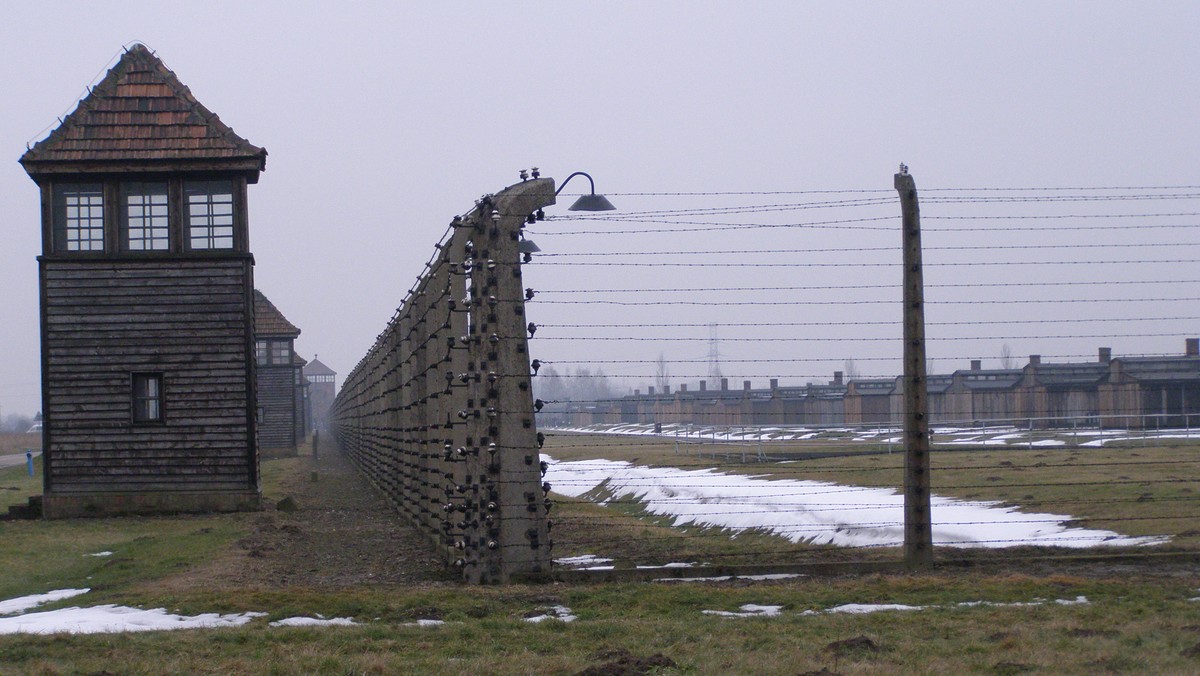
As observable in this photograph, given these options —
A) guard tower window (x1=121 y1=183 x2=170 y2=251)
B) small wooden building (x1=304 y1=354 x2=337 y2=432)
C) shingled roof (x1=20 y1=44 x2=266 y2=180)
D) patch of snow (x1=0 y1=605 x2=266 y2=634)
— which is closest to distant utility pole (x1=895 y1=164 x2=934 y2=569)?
patch of snow (x1=0 y1=605 x2=266 y2=634)

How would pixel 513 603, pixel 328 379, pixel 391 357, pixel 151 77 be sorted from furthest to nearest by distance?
pixel 328 379 < pixel 151 77 < pixel 391 357 < pixel 513 603

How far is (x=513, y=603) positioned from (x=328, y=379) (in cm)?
17803

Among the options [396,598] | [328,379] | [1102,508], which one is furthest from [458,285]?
[328,379]

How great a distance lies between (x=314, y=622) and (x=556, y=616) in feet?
4.98

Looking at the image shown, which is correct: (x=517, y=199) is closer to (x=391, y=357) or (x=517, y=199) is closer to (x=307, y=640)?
(x=307, y=640)

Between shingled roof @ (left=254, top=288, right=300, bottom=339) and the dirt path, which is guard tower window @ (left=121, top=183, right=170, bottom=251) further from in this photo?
shingled roof @ (left=254, top=288, right=300, bottom=339)

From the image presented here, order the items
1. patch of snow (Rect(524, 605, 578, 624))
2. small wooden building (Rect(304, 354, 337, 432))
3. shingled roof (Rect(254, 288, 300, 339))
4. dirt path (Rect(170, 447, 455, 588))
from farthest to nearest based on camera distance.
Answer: small wooden building (Rect(304, 354, 337, 432)) → shingled roof (Rect(254, 288, 300, 339)) → dirt path (Rect(170, 447, 455, 588)) → patch of snow (Rect(524, 605, 578, 624))

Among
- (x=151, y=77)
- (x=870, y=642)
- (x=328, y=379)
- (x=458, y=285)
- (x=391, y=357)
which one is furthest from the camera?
(x=328, y=379)

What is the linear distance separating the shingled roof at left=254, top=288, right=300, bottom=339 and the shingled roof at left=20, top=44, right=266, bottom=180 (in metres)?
33.0

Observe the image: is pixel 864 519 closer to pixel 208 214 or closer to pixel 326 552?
pixel 326 552

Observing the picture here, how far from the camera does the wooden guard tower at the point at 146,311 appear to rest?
2061 cm

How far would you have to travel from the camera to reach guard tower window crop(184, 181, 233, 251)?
21.0 metres

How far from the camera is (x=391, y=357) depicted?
20.2m

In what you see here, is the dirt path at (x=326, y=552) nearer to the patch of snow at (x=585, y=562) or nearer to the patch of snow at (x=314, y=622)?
the patch of snow at (x=585, y=562)
